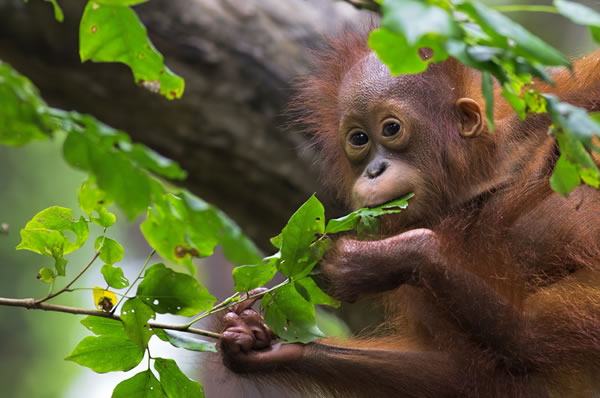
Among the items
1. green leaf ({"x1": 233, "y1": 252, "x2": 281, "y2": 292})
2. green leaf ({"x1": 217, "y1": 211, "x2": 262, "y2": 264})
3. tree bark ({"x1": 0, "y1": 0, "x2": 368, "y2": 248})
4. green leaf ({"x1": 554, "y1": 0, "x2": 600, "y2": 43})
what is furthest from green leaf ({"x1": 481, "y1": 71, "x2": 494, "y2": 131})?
tree bark ({"x1": 0, "y1": 0, "x2": 368, "y2": 248})

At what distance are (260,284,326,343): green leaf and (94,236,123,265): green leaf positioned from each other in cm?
32

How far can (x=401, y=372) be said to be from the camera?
2012 mm

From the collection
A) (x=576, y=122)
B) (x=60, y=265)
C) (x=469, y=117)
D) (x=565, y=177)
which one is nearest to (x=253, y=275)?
(x=60, y=265)

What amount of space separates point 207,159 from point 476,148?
75.5 inches

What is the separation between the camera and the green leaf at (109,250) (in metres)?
1.50

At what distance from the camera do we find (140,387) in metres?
1.47

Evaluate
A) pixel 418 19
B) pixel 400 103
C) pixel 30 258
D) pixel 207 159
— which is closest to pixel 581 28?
pixel 207 159

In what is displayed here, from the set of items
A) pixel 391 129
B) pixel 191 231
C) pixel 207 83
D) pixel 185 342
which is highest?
pixel 191 231

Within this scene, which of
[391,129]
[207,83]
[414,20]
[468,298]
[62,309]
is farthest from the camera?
[207,83]

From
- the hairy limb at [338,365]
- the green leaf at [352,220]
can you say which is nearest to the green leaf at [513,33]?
the green leaf at [352,220]

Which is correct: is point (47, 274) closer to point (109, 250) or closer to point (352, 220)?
point (109, 250)

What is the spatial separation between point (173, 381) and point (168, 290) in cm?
19

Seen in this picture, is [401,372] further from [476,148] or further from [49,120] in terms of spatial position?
[49,120]

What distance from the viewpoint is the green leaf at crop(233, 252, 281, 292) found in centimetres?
152
